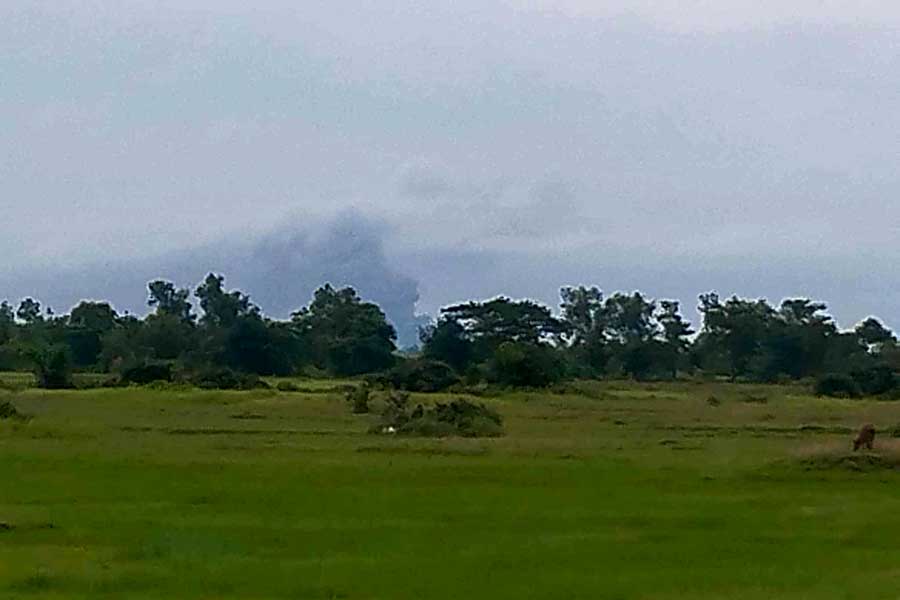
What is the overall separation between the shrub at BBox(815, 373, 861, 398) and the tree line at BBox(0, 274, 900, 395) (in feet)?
48.0

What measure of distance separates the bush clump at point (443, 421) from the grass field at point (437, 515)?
1103 millimetres

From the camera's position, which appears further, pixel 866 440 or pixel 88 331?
pixel 88 331

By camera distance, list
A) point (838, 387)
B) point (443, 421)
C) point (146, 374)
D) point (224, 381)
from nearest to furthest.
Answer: point (443, 421), point (224, 381), point (146, 374), point (838, 387)

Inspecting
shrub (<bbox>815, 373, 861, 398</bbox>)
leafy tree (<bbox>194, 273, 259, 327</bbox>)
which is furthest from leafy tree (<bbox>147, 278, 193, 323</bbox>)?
shrub (<bbox>815, 373, 861, 398</bbox>)

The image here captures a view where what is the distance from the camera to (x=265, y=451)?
122 ft

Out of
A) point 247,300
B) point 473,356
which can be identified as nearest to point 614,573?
point 473,356

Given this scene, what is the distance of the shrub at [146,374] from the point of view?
2977 inches

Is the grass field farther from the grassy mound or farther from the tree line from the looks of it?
the tree line

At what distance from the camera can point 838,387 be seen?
7950 cm

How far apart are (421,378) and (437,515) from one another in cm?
5068

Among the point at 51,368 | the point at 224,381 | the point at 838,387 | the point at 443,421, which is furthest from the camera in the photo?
the point at 51,368

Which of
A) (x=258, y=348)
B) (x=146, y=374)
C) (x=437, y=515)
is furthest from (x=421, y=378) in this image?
(x=437, y=515)

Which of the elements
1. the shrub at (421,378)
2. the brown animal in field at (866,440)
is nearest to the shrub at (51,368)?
the shrub at (421,378)

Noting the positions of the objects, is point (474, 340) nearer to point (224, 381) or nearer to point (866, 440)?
point (224, 381)
